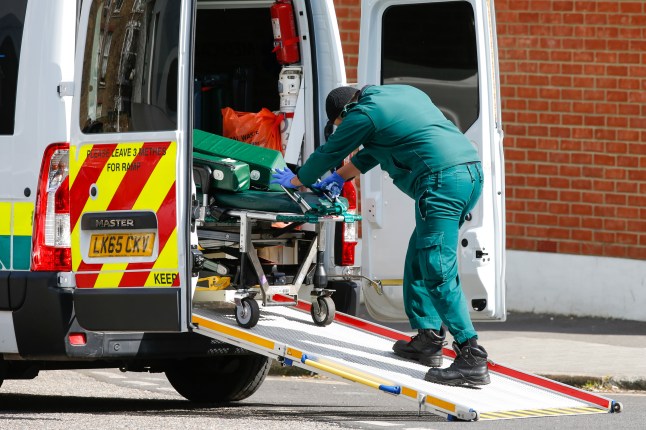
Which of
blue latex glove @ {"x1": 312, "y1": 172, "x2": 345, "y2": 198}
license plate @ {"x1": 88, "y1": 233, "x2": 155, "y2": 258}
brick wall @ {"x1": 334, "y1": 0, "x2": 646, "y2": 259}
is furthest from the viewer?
brick wall @ {"x1": 334, "y1": 0, "x2": 646, "y2": 259}

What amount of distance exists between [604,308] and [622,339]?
1179 millimetres

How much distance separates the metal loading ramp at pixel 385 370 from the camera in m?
7.32

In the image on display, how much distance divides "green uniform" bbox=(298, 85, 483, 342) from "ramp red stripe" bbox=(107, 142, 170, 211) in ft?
2.86

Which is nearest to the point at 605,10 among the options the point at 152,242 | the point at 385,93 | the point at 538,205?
the point at 538,205

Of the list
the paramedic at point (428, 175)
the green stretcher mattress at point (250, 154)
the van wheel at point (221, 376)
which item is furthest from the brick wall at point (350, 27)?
the paramedic at point (428, 175)

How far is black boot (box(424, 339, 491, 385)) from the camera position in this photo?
7.72 metres

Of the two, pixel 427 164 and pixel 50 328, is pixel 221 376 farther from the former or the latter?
pixel 427 164

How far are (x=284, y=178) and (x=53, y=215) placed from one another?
1.28 m

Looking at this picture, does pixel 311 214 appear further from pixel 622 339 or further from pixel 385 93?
pixel 622 339

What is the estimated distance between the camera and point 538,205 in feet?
45.5

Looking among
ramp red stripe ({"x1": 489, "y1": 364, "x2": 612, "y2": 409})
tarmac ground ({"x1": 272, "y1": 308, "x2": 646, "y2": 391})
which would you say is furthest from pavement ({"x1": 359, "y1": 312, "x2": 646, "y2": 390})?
ramp red stripe ({"x1": 489, "y1": 364, "x2": 612, "y2": 409})

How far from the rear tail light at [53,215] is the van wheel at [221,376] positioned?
1459 millimetres

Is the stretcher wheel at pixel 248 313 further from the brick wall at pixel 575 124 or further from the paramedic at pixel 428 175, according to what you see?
the brick wall at pixel 575 124

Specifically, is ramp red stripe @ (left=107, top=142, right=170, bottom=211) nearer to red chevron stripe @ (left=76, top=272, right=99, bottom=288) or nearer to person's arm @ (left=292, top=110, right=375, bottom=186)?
red chevron stripe @ (left=76, top=272, right=99, bottom=288)
